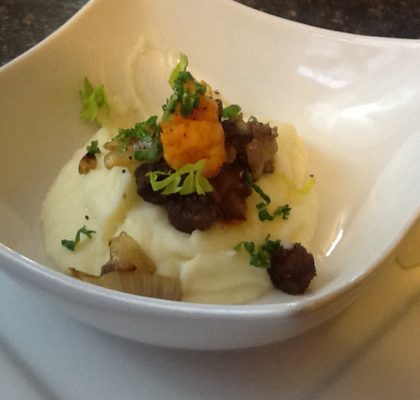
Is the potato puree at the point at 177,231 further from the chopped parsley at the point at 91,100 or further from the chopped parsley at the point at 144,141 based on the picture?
the chopped parsley at the point at 91,100

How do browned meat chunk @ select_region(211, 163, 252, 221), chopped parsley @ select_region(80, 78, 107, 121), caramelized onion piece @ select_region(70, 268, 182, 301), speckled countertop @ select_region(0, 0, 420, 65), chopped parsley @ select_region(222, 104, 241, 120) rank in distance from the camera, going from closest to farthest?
caramelized onion piece @ select_region(70, 268, 182, 301) → browned meat chunk @ select_region(211, 163, 252, 221) → chopped parsley @ select_region(222, 104, 241, 120) → chopped parsley @ select_region(80, 78, 107, 121) → speckled countertop @ select_region(0, 0, 420, 65)

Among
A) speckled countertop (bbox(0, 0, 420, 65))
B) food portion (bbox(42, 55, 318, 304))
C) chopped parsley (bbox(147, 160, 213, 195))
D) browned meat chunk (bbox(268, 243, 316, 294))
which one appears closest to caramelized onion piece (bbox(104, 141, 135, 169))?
food portion (bbox(42, 55, 318, 304))

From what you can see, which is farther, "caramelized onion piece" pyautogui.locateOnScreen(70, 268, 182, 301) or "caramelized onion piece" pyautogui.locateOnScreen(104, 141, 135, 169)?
"caramelized onion piece" pyautogui.locateOnScreen(104, 141, 135, 169)

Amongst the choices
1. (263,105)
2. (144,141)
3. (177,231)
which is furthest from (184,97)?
(263,105)

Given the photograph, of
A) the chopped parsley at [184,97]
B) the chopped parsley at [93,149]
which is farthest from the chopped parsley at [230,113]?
the chopped parsley at [93,149]

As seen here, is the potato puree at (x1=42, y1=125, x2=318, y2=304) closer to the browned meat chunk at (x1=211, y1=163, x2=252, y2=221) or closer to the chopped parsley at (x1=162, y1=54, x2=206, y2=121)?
the browned meat chunk at (x1=211, y1=163, x2=252, y2=221)

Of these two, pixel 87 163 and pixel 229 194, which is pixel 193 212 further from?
pixel 87 163
